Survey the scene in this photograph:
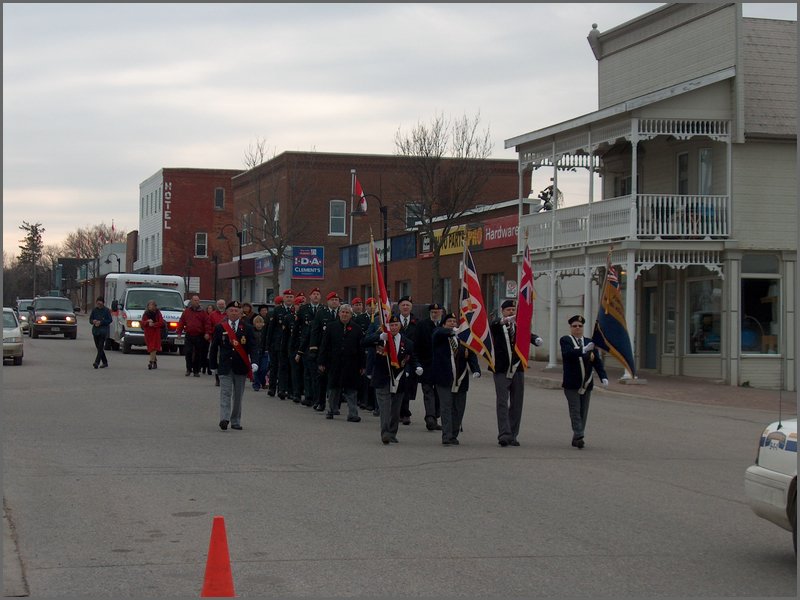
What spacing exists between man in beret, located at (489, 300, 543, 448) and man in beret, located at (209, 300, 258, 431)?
3.82 meters

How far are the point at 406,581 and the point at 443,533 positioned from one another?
1722 millimetres

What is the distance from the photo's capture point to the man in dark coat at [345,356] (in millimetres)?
18562

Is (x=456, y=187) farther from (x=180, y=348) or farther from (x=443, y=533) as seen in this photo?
(x=443, y=533)

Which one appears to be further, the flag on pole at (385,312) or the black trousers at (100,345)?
the black trousers at (100,345)

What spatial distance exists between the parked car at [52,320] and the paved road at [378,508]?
1265 inches

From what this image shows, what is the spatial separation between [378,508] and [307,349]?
10.1 metres

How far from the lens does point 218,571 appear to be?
696 cm

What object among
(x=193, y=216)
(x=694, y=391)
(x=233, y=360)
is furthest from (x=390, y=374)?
(x=193, y=216)

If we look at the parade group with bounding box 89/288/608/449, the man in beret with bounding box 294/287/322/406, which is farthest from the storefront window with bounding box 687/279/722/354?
the man in beret with bounding box 294/287/322/406

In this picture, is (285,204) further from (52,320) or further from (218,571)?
(218,571)

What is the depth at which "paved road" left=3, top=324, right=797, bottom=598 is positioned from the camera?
788 centimetres

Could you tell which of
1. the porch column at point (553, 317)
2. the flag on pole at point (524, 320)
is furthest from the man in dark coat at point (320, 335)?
the porch column at point (553, 317)

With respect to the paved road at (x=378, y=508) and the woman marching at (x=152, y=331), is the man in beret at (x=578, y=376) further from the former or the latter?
the woman marching at (x=152, y=331)

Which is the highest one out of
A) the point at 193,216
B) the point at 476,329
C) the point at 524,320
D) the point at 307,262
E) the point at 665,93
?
the point at 193,216
